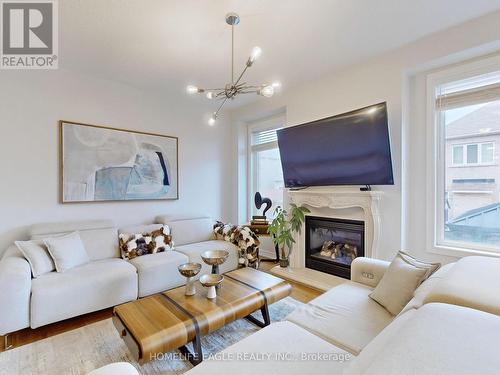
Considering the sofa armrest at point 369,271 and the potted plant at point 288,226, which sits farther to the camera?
the potted plant at point 288,226

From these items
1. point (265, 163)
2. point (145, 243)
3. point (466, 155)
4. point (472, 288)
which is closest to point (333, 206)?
point (466, 155)

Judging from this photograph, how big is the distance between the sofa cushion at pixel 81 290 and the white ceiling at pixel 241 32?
2.24 m

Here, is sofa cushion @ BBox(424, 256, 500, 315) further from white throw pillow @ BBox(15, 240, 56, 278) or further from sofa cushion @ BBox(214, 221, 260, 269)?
white throw pillow @ BBox(15, 240, 56, 278)

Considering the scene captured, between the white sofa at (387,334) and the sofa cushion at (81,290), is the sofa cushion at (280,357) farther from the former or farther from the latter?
the sofa cushion at (81,290)

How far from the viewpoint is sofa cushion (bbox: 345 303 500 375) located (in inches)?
22.4

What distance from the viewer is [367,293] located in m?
1.87

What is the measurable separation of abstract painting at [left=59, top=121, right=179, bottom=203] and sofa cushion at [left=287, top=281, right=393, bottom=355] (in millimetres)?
2780

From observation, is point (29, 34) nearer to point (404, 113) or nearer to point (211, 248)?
point (211, 248)

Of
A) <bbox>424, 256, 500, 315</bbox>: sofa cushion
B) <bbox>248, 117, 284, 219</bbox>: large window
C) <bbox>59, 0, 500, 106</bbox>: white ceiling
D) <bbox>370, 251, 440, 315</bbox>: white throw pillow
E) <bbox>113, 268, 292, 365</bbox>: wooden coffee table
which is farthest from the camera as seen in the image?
<bbox>248, 117, 284, 219</bbox>: large window

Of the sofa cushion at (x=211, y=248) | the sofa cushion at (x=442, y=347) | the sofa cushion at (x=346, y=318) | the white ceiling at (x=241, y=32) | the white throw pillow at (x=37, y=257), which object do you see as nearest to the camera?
the sofa cushion at (x=442, y=347)

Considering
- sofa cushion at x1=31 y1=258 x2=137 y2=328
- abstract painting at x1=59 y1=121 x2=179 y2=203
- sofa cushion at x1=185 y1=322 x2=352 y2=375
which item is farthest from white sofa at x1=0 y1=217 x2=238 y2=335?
sofa cushion at x1=185 y1=322 x2=352 y2=375

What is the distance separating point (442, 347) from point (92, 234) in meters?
3.20

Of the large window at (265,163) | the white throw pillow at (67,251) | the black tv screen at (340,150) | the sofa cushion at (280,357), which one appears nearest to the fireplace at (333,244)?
the black tv screen at (340,150)

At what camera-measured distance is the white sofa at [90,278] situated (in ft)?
6.30
